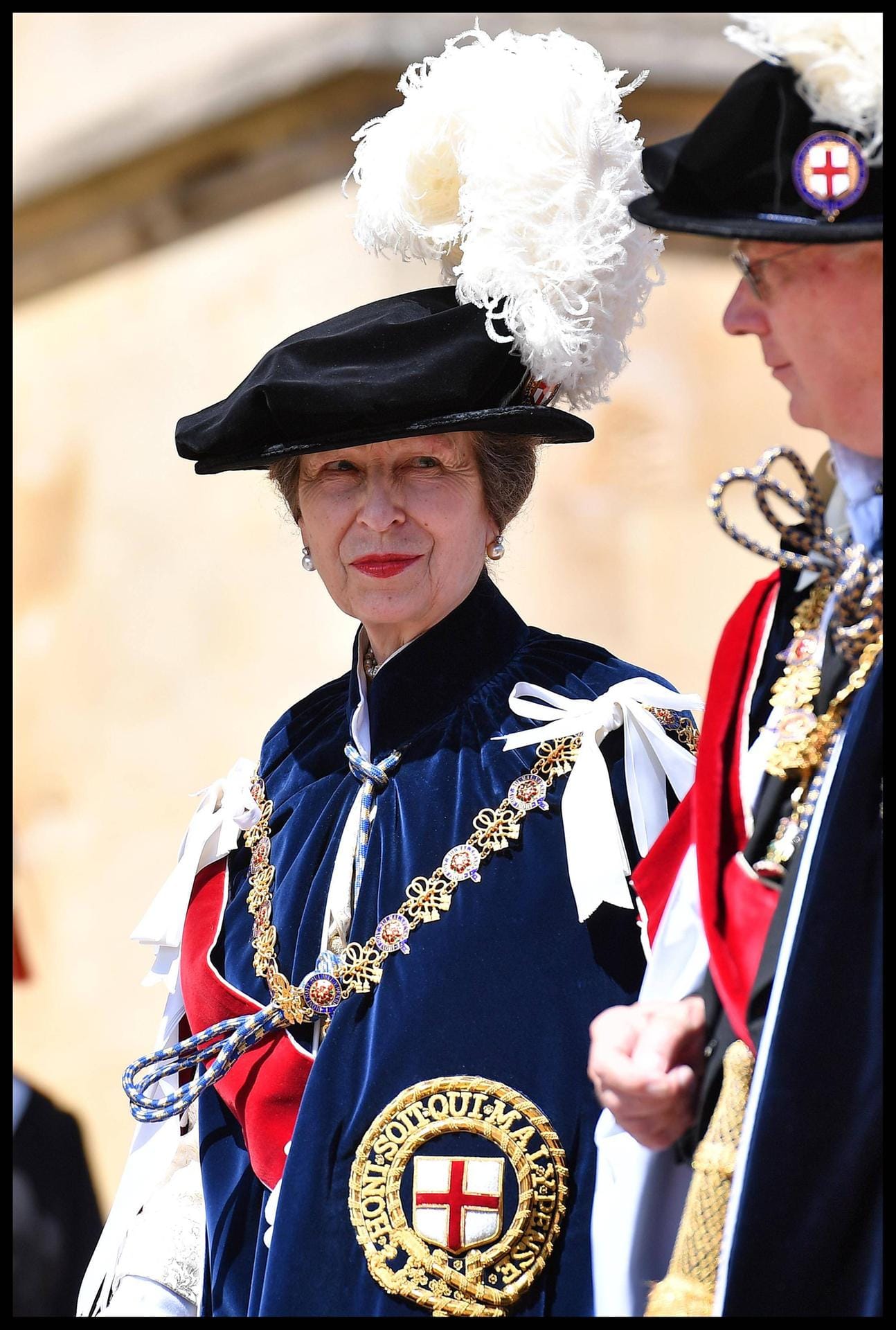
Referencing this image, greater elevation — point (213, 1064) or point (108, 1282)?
point (213, 1064)

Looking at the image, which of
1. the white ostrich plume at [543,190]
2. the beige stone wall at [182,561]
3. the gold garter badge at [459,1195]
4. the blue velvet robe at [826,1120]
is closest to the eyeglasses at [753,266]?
the blue velvet robe at [826,1120]

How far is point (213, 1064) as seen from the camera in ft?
7.89

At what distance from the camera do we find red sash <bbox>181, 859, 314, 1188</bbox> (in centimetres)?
235

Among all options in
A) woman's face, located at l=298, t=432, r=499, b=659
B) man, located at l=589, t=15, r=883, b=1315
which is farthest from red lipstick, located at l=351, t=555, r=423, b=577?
man, located at l=589, t=15, r=883, b=1315

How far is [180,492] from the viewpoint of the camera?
5.11 m

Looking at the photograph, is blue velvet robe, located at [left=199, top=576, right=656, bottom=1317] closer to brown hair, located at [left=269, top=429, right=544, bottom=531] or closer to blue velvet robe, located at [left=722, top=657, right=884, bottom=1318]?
brown hair, located at [left=269, top=429, right=544, bottom=531]

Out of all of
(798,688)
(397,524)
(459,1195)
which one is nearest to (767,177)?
(798,688)

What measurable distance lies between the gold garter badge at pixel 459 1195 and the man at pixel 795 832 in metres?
0.32

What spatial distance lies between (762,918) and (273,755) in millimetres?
1162

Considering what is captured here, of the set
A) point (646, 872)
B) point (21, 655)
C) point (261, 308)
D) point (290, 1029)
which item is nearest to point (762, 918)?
point (646, 872)

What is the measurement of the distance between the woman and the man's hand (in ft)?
1.26

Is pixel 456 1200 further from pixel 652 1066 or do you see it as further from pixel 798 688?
pixel 798 688

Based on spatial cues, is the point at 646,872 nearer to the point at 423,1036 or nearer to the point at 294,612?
the point at 423,1036

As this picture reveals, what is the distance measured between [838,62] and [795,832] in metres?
0.77
